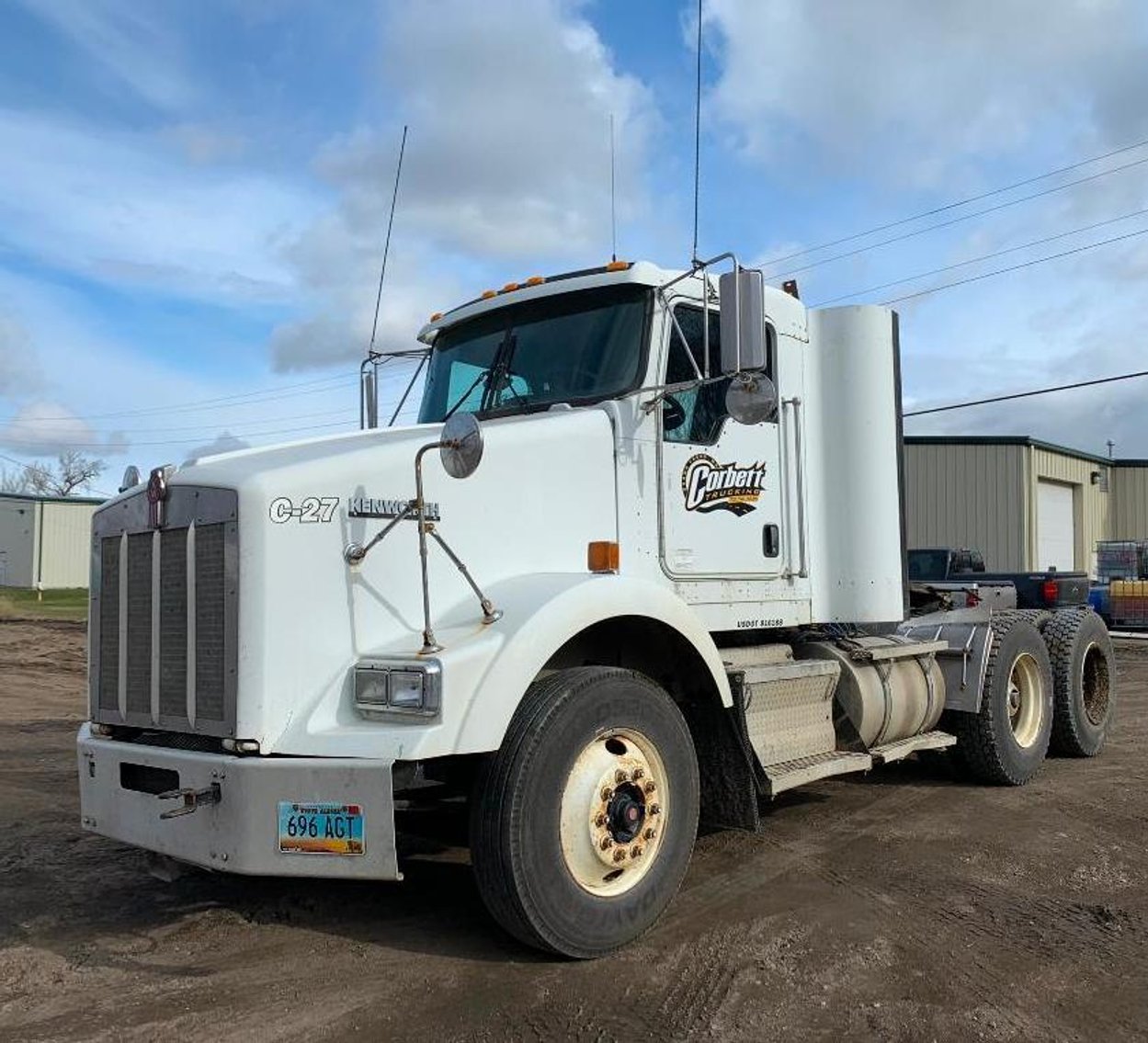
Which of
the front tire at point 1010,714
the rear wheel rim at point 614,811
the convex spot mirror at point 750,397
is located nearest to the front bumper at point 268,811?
the rear wheel rim at point 614,811

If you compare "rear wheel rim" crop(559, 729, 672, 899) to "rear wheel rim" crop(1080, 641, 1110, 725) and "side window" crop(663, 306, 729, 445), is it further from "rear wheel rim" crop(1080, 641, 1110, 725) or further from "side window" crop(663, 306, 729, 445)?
"rear wheel rim" crop(1080, 641, 1110, 725)

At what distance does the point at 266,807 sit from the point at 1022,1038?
2.62 m

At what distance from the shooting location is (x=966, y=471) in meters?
32.8

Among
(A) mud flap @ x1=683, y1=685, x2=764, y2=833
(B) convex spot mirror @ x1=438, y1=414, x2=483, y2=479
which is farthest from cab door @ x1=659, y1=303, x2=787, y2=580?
(B) convex spot mirror @ x1=438, y1=414, x2=483, y2=479

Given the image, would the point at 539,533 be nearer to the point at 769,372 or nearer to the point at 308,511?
the point at 308,511

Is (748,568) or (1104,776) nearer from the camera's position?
(748,568)

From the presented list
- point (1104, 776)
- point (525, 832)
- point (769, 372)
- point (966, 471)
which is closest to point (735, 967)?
point (525, 832)

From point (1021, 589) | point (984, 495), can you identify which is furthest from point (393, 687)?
point (984, 495)

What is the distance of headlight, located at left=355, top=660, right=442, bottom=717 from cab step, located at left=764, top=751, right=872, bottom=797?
218 cm

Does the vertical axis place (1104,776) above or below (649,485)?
below

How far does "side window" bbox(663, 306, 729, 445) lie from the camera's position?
5.34 metres

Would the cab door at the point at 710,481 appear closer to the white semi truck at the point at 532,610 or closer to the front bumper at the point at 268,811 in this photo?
the white semi truck at the point at 532,610

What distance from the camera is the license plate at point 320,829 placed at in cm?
377

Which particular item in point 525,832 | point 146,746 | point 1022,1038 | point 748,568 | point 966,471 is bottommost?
point 1022,1038
